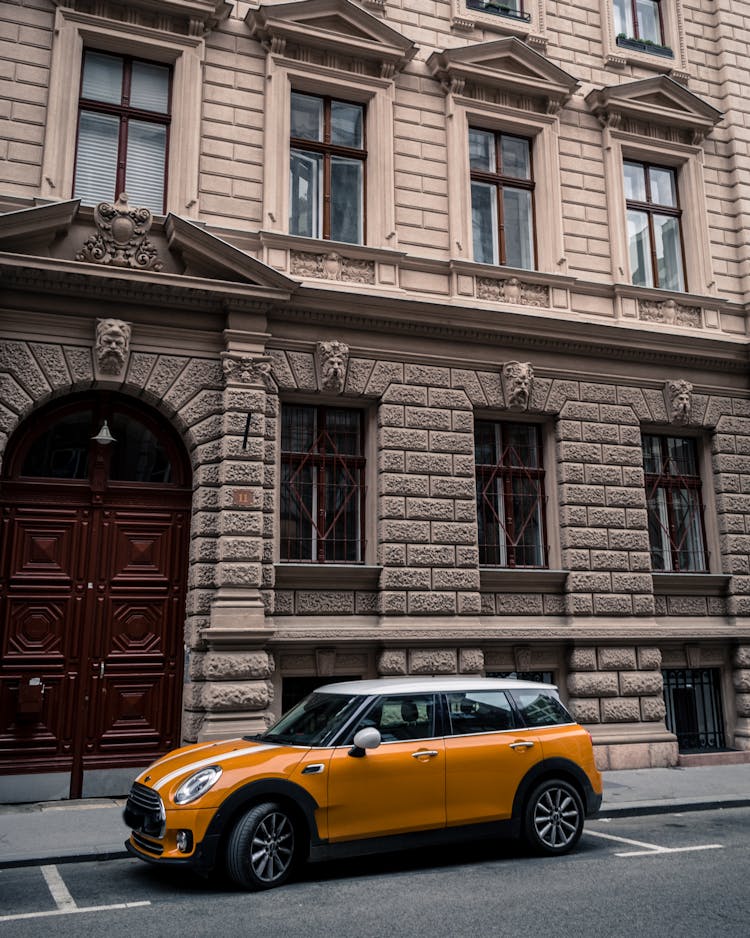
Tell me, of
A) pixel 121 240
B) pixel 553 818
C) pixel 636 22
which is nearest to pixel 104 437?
pixel 121 240

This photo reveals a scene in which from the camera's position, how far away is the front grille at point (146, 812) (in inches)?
276

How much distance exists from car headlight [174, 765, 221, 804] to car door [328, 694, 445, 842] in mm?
991

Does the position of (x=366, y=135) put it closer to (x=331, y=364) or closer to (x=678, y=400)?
(x=331, y=364)

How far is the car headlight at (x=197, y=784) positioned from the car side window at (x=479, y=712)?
2.30m

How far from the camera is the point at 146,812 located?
23.7ft

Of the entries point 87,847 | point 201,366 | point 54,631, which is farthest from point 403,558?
point 87,847

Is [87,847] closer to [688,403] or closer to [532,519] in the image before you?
[532,519]

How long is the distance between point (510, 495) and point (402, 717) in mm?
6780

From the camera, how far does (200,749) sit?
7.95 meters

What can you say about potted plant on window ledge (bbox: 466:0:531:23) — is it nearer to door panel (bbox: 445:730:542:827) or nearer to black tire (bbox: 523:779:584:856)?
door panel (bbox: 445:730:542:827)

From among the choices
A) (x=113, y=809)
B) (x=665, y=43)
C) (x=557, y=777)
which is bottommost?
(x=113, y=809)

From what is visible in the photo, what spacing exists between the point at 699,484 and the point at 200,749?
1104 centimetres

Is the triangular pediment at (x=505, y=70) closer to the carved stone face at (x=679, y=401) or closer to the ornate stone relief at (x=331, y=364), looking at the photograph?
the ornate stone relief at (x=331, y=364)

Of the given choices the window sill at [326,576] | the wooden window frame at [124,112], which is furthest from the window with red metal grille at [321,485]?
the wooden window frame at [124,112]
